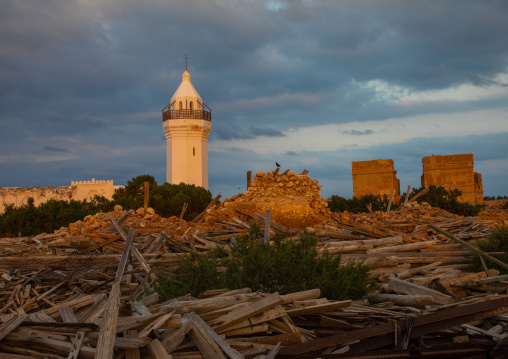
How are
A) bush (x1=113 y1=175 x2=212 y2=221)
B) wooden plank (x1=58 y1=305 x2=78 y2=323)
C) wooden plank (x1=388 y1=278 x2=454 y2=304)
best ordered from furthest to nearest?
bush (x1=113 y1=175 x2=212 y2=221) → wooden plank (x1=388 y1=278 x2=454 y2=304) → wooden plank (x1=58 y1=305 x2=78 y2=323)

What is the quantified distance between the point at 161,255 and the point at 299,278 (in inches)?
159

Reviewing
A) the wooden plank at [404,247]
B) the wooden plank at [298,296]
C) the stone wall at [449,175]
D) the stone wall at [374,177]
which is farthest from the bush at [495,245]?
the stone wall at [449,175]

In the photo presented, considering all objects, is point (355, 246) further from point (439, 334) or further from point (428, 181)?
point (428, 181)

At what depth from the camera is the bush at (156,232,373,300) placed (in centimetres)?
638

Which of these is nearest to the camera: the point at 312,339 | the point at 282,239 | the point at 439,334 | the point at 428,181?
the point at 312,339

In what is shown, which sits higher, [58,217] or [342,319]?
[58,217]

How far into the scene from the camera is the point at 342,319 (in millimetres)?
5422

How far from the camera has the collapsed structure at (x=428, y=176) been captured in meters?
21.2

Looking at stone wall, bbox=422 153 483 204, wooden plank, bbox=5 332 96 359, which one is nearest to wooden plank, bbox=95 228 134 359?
wooden plank, bbox=5 332 96 359

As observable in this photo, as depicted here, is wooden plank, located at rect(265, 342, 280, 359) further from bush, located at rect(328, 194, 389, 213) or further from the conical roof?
the conical roof

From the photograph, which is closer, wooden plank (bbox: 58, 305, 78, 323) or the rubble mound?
wooden plank (bbox: 58, 305, 78, 323)

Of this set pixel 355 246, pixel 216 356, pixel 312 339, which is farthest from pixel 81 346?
pixel 355 246

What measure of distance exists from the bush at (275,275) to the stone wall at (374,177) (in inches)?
581

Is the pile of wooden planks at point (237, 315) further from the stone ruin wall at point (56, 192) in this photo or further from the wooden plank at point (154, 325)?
the stone ruin wall at point (56, 192)
